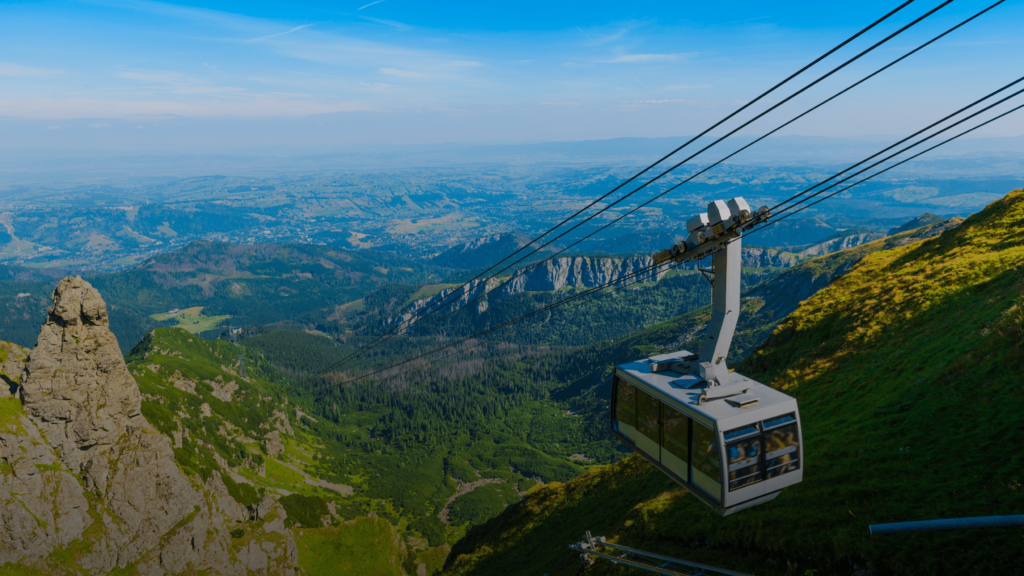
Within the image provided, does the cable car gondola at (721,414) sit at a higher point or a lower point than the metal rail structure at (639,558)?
higher

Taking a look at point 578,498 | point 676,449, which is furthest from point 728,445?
point 578,498

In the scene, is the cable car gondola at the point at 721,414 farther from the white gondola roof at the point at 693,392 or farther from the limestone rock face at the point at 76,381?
the limestone rock face at the point at 76,381

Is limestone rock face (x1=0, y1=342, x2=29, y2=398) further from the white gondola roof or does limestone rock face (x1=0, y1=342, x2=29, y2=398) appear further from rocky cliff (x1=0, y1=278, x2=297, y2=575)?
the white gondola roof

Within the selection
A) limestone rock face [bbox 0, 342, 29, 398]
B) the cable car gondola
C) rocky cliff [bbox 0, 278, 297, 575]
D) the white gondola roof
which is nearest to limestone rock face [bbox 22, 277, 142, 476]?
rocky cliff [bbox 0, 278, 297, 575]

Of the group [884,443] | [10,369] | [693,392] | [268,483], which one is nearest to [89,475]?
[10,369]

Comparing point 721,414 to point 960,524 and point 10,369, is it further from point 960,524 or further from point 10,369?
point 10,369

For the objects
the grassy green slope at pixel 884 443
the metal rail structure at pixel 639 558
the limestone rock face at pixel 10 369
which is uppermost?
the grassy green slope at pixel 884 443

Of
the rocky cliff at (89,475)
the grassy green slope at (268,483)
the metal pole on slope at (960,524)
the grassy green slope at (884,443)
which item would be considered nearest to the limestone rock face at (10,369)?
the rocky cliff at (89,475)
